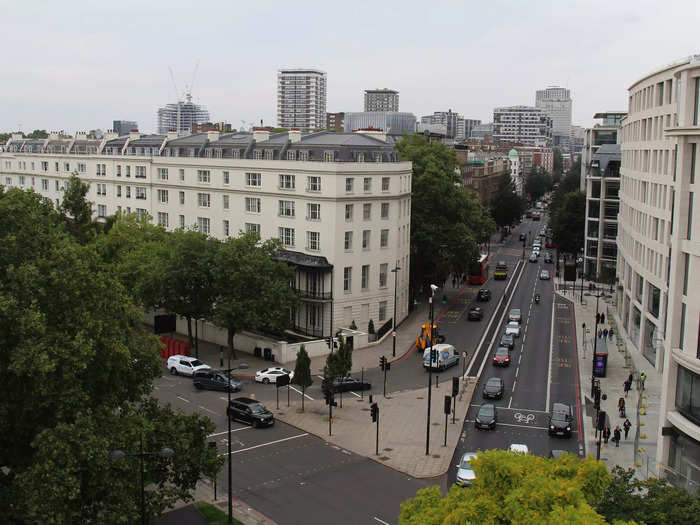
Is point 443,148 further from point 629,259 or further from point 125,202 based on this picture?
point 125,202

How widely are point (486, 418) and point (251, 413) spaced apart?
13017 mm

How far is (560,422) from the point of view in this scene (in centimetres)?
3828

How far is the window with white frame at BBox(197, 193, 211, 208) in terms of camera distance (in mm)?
66750

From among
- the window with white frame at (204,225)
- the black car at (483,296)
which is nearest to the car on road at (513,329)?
the black car at (483,296)

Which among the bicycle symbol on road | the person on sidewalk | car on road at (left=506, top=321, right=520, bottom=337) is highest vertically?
car on road at (left=506, top=321, right=520, bottom=337)

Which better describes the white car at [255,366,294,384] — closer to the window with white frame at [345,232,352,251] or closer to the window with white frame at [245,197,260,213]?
the window with white frame at [345,232,352,251]

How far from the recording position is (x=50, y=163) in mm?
93688

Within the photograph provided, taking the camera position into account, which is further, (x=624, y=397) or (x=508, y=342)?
(x=508, y=342)

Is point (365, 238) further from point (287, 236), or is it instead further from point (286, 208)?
point (286, 208)

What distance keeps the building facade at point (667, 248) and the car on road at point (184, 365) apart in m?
29.4

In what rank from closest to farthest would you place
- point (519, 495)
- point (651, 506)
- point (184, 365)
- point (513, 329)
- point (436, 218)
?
1. point (519, 495)
2. point (651, 506)
3. point (184, 365)
4. point (513, 329)
5. point (436, 218)

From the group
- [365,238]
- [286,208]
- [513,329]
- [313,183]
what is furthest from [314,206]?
[513,329]

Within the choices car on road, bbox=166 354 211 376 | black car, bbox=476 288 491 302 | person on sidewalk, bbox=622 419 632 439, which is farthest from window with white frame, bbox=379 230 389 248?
person on sidewalk, bbox=622 419 632 439

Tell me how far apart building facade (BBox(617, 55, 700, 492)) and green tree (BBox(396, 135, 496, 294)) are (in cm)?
1556
